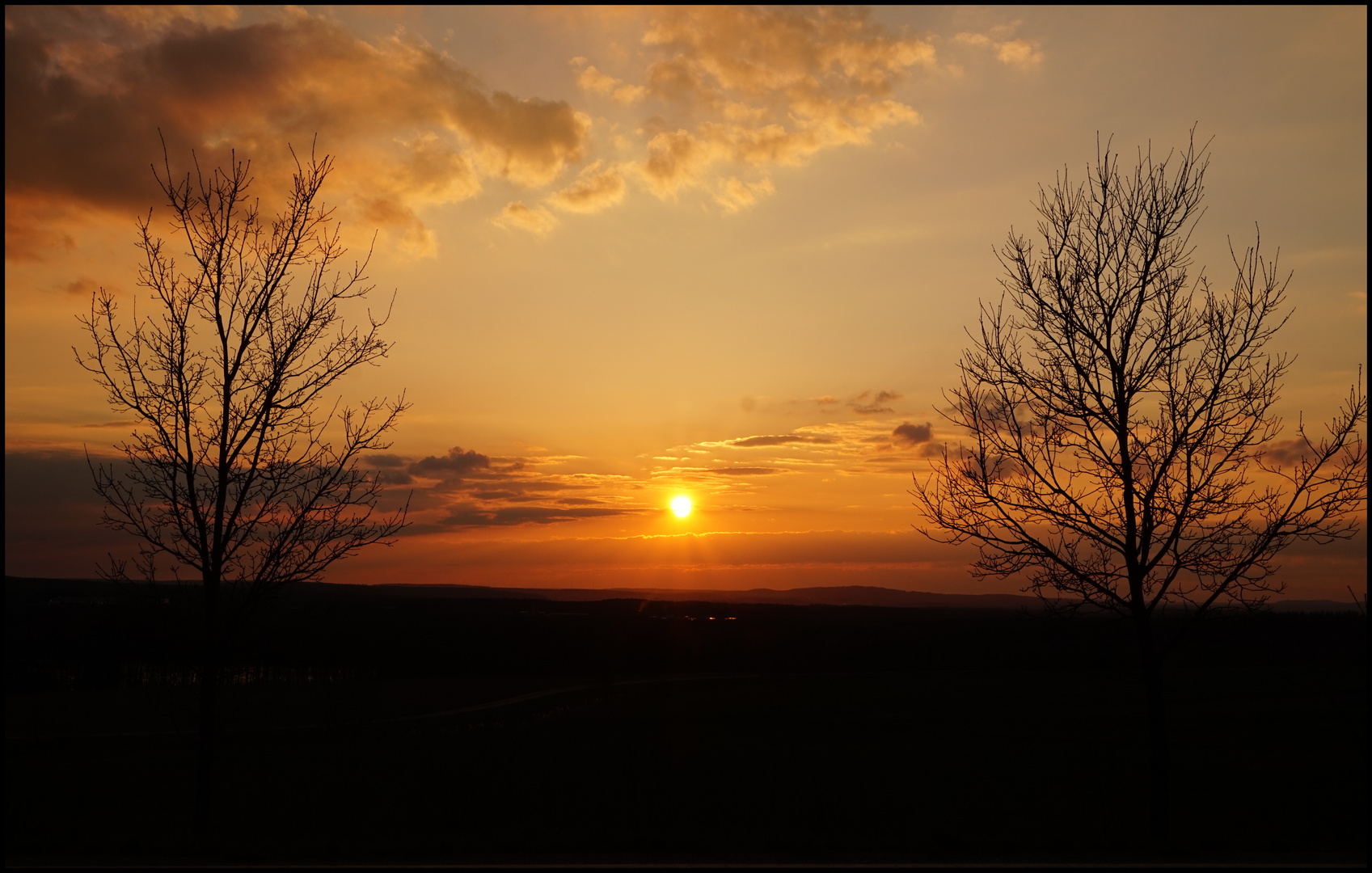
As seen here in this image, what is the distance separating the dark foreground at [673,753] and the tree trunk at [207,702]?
0.99 feet

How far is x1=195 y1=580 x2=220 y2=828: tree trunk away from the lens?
1046cm

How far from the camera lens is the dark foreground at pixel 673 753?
10.6 metres

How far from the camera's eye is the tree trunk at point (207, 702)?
10.5 m

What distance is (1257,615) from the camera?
12.0 meters

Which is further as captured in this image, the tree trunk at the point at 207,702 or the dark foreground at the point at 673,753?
the dark foreground at the point at 673,753

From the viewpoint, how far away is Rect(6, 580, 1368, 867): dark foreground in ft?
34.7

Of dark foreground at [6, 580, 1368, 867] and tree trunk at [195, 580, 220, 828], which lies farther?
dark foreground at [6, 580, 1368, 867]

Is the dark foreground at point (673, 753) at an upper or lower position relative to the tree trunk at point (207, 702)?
lower

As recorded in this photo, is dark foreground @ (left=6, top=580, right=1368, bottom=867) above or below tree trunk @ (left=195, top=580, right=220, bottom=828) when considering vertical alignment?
below

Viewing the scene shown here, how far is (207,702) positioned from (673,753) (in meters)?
21.7

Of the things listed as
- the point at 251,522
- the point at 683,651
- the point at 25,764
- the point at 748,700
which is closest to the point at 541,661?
the point at 683,651

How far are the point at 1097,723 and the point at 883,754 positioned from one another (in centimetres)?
1342

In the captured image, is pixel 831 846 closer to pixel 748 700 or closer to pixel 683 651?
pixel 748 700

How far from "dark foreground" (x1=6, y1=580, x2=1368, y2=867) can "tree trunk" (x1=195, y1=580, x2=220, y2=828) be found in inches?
11.8
